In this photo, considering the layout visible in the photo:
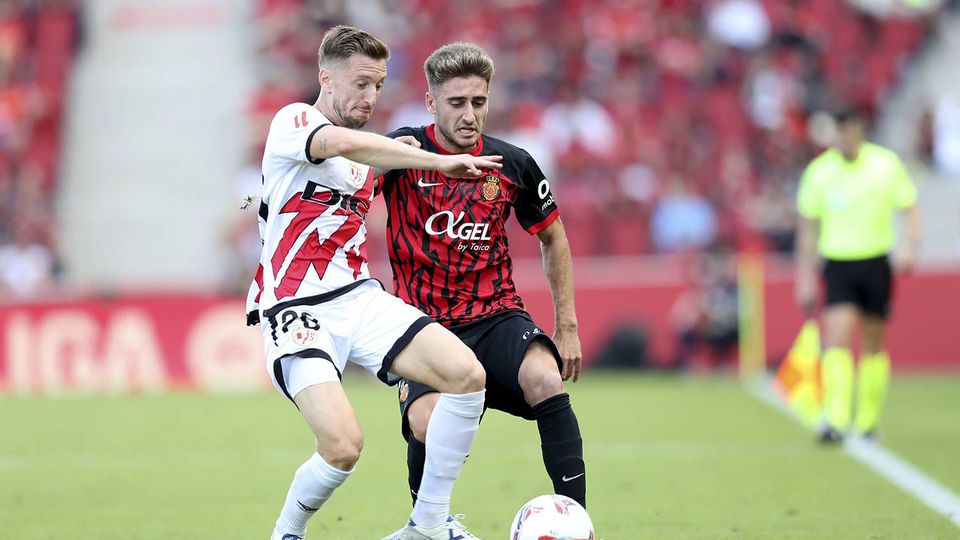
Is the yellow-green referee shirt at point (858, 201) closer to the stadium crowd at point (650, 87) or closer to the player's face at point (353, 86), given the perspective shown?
the player's face at point (353, 86)

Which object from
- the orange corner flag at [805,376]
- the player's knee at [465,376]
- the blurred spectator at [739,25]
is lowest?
the orange corner flag at [805,376]

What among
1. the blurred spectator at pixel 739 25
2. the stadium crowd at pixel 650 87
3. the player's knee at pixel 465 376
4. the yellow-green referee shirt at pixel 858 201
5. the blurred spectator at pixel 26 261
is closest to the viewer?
the player's knee at pixel 465 376

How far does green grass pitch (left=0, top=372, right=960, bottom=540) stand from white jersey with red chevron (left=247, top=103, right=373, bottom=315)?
4.44 ft

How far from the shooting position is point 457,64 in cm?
548

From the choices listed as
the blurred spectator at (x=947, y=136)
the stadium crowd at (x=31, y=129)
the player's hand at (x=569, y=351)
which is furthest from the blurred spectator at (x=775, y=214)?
the player's hand at (x=569, y=351)

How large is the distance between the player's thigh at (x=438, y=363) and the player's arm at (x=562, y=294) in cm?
56

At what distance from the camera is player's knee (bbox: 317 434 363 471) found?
16.8 ft

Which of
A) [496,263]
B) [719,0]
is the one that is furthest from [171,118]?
[496,263]

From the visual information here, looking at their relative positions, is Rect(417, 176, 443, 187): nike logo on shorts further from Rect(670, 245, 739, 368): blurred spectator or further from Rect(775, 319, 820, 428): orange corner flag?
Rect(670, 245, 739, 368): blurred spectator

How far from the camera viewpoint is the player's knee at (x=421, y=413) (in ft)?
19.0

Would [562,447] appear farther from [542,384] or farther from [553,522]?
[553,522]

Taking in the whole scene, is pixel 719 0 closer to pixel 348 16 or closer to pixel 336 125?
pixel 348 16

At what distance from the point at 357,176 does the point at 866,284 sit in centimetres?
526

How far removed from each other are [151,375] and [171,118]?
6594mm
